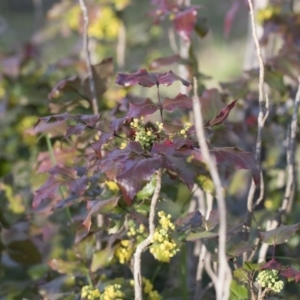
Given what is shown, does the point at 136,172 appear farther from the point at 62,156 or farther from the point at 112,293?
the point at 62,156

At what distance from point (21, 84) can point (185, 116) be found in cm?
58

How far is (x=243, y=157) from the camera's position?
0.91 meters

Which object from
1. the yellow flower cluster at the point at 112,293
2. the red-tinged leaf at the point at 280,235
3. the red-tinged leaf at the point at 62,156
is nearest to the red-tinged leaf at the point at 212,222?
the red-tinged leaf at the point at 280,235

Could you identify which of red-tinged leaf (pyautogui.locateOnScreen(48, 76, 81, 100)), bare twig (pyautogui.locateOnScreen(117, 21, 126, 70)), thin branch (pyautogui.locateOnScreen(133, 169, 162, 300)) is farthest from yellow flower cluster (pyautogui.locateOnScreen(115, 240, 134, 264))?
bare twig (pyautogui.locateOnScreen(117, 21, 126, 70))

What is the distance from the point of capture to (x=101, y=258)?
3.79 ft

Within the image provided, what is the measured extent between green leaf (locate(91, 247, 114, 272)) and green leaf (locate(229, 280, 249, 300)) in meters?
0.24

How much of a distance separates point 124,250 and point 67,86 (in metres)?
0.40

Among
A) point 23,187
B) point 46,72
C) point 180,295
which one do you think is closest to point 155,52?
point 46,72

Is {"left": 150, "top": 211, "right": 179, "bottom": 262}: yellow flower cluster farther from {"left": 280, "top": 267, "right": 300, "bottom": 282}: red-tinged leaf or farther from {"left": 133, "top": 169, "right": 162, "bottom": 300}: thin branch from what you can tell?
{"left": 280, "top": 267, "right": 300, "bottom": 282}: red-tinged leaf

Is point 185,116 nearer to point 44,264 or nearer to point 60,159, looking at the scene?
point 60,159

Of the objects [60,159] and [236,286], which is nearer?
[236,286]

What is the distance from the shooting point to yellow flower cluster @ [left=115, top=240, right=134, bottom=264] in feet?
3.68

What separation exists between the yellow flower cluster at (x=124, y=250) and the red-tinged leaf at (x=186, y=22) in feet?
1.79

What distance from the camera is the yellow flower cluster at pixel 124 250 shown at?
1123mm
